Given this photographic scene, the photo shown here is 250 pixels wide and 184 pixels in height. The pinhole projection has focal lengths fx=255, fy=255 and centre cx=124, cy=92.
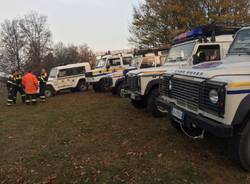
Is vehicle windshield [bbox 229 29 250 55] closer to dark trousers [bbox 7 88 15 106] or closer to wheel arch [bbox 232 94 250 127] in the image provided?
wheel arch [bbox 232 94 250 127]

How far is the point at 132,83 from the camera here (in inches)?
317

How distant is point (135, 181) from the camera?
12.5 ft

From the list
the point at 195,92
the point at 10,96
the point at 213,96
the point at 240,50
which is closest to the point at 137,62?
the point at 10,96

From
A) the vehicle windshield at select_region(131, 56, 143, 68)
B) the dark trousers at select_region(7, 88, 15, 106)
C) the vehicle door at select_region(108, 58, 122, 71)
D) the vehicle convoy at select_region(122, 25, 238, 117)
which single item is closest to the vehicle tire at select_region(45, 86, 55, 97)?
the dark trousers at select_region(7, 88, 15, 106)

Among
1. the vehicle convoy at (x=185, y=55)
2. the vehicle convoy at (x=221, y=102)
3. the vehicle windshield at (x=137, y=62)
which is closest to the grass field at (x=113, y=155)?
the vehicle convoy at (x=221, y=102)

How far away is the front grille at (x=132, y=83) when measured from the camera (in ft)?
25.4

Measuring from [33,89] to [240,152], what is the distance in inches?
417

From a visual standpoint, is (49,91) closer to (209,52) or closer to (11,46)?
(209,52)

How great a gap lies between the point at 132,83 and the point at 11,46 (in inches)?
1668

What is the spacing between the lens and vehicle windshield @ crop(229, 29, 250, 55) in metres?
4.78

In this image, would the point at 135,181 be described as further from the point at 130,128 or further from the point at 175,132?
the point at 130,128

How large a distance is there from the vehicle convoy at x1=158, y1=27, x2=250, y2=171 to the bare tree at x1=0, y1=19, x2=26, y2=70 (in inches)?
1723

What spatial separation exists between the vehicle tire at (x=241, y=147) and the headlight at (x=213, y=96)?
56cm

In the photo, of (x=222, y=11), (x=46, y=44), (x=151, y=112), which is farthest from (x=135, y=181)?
(x=46, y=44)
